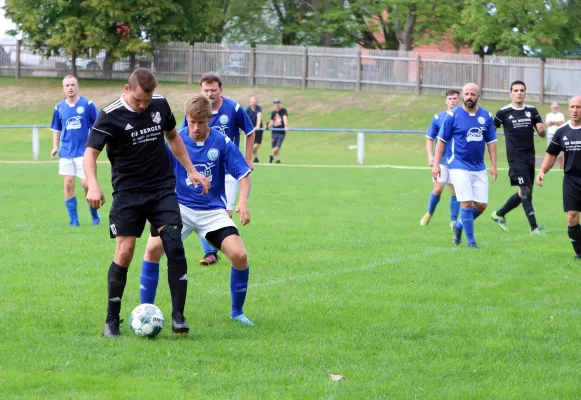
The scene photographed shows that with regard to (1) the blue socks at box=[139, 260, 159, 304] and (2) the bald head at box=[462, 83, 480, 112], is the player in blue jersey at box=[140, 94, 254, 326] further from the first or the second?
(2) the bald head at box=[462, 83, 480, 112]

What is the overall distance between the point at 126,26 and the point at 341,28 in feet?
36.4

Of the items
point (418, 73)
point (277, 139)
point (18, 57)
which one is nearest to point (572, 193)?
point (277, 139)

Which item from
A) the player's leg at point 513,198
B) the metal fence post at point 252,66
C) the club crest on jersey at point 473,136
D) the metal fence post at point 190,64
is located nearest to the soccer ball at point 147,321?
the club crest on jersey at point 473,136

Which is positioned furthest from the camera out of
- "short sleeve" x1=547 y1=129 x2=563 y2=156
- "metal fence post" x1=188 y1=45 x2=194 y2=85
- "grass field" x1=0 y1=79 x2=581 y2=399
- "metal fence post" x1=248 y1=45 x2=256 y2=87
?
"metal fence post" x1=188 y1=45 x2=194 y2=85

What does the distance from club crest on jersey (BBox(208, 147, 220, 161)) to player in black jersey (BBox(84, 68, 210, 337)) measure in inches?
23.0

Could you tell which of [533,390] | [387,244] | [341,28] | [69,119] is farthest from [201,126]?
[341,28]

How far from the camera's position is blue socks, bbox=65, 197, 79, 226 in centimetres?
1408

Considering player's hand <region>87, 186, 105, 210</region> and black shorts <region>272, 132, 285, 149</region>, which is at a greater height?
black shorts <region>272, 132, 285, 149</region>

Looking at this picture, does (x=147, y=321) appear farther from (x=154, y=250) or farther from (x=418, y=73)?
(x=418, y=73)

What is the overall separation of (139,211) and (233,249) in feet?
2.64

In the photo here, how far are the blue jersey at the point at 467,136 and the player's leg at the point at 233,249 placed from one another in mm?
5485

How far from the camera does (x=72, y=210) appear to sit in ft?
46.2

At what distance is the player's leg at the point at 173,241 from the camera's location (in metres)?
7.20

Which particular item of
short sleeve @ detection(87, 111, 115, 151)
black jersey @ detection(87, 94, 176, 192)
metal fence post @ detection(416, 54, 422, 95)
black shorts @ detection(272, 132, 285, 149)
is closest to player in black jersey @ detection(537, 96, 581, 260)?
black jersey @ detection(87, 94, 176, 192)
